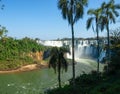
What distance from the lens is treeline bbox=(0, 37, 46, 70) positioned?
121625 mm

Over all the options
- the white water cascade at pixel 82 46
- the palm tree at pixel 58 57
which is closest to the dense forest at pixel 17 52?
the white water cascade at pixel 82 46

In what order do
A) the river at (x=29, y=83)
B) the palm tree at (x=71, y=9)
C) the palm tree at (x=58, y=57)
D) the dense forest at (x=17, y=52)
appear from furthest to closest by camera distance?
the dense forest at (x=17, y=52)
the river at (x=29, y=83)
the palm tree at (x=58, y=57)
the palm tree at (x=71, y=9)

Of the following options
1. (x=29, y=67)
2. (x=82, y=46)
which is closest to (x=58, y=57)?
(x=29, y=67)

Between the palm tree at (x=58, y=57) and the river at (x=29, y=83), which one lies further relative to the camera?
the river at (x=29, y=83)

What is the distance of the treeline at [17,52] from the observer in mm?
121625

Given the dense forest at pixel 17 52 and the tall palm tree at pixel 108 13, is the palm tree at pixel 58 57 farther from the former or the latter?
the dense forest at pixel 17 52

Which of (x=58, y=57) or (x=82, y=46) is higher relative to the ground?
(x=58, y=57)

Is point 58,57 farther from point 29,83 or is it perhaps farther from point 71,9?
point 29,83

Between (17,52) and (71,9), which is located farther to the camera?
(17,52)

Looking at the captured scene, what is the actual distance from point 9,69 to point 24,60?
15.4 meters

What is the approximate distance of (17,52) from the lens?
134500mm

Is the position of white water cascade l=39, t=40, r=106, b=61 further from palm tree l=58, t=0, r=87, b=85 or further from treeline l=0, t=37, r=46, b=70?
palm tree l=58, t=0, r=87, b=85

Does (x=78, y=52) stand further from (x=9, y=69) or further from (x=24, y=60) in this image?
(x=9, y=69)

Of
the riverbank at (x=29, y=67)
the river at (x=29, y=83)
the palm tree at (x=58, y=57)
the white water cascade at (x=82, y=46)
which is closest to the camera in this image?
the palm tree at (x=58, y=57)
